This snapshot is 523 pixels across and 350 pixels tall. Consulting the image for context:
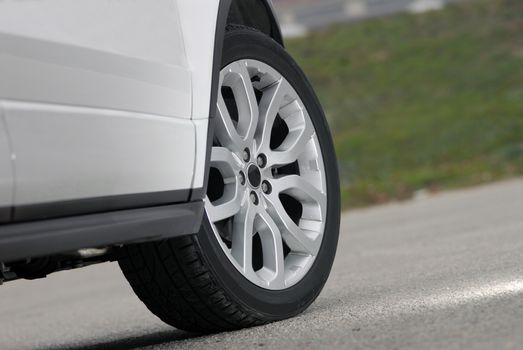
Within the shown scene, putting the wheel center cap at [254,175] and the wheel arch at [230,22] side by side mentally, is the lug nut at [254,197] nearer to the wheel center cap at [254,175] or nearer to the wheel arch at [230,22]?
the wheel center cap at [254,175]

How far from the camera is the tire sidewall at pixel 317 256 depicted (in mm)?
3617

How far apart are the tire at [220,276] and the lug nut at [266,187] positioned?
193 millimetres

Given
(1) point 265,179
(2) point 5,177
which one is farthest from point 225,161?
(2) point 5,177

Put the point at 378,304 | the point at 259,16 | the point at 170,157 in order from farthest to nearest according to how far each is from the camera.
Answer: the point at 259,16
the point at 378,304
the point at 170,157

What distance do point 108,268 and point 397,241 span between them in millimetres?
3384

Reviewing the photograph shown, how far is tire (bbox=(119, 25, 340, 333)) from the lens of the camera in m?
3.58

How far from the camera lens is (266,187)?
13.3 feet

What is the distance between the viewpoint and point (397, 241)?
26.6 feet

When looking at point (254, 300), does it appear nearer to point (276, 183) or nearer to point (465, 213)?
point (276, 183)

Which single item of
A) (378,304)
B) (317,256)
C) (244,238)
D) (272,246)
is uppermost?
(244,238)

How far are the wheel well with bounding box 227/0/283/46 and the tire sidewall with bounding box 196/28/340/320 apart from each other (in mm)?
159

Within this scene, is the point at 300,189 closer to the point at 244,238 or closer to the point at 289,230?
the point at 289,230

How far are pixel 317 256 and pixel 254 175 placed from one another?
0.42 m

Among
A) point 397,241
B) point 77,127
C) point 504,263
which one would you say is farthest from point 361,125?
point 77,127
